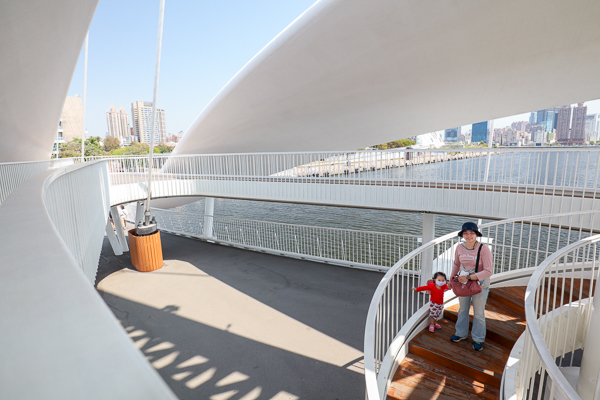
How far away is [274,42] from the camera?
511 inches

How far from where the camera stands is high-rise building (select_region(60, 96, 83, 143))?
253 feet

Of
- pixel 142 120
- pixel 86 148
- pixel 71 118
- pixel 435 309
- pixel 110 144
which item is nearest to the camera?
pixel 435 309

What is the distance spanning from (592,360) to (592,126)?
53.5 feet

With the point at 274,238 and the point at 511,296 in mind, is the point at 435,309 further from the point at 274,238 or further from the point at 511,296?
the point at 274,238

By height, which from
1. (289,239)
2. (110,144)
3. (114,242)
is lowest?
(114,242)

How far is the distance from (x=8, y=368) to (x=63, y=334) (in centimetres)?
10

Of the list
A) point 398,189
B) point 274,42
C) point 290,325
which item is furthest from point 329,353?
point 274,42

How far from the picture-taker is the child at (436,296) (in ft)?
18.7

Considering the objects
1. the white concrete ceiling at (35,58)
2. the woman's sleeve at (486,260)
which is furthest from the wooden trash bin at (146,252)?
the woman's sleeve at (486,260)

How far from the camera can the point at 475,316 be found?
5.29 meters

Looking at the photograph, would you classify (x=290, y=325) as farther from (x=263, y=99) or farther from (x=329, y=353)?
(x=263, y=99)

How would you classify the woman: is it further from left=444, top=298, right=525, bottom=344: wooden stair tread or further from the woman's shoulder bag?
left=444, top=298, right=525, bottom=344: wooden stair tread

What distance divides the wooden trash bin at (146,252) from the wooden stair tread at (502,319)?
447 inches

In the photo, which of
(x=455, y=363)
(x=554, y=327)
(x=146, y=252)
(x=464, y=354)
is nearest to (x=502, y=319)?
(x=554, y=327)
